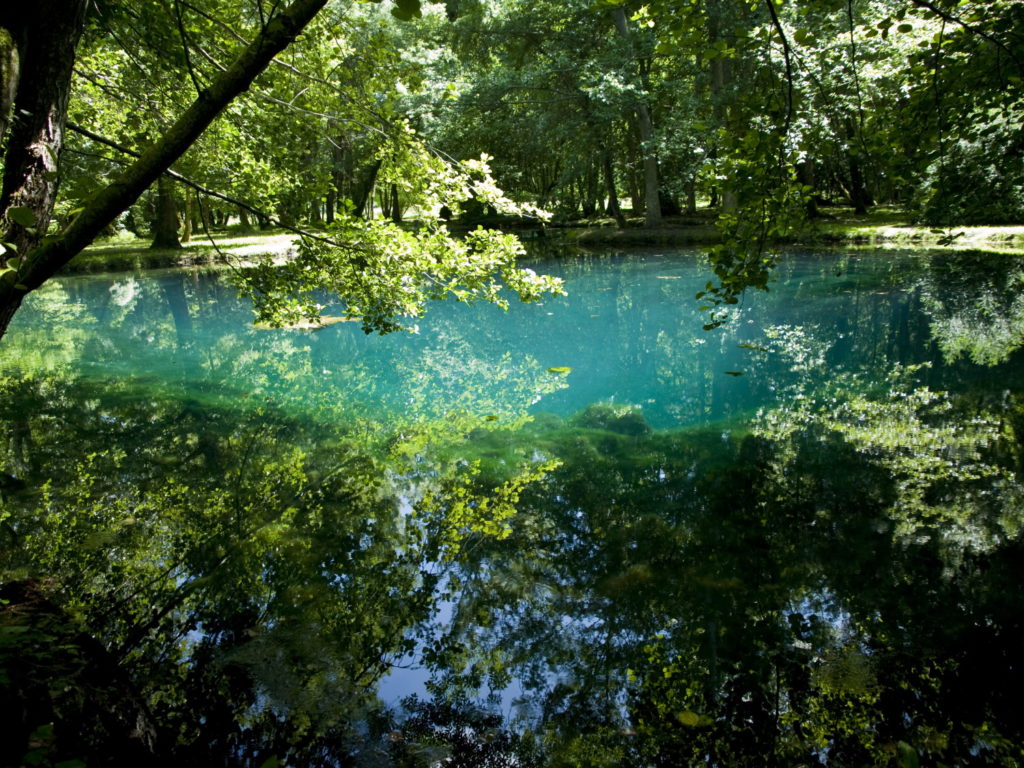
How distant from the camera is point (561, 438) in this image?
27.2ft

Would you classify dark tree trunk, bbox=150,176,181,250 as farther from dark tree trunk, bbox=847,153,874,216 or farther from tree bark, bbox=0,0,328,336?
dark tree trunk, bbox=847,153,874,216

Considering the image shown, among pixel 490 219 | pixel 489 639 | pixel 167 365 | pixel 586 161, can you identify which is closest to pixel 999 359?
pixel 489 639

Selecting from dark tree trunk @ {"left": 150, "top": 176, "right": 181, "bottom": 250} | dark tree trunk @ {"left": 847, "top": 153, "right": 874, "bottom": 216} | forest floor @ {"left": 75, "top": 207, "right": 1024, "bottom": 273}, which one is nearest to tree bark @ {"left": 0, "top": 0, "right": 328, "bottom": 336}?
forest floor @ {"left": 75, "top": 207, "right": 1024, "bottom": 273}

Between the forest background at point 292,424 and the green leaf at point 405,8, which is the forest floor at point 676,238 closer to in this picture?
the forest background at point 292,424

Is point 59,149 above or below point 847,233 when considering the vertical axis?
above

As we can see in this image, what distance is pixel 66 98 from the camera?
10.4ft

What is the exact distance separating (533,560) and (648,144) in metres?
22.8

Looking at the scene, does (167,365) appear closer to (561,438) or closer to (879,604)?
(561,438)

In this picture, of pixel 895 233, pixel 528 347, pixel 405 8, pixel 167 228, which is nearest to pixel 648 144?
pixel 895 233

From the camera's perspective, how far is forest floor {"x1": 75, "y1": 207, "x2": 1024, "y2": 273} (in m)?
19.6

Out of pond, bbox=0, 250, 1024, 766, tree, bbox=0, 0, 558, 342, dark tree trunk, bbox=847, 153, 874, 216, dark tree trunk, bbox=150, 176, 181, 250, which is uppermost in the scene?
dark tree trunk, bbox=150, 176, 181, 250

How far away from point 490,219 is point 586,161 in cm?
1183

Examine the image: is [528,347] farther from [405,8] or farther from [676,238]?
[676,238]

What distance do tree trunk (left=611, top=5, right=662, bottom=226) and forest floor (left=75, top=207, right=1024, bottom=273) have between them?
0.80m
